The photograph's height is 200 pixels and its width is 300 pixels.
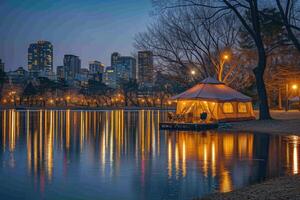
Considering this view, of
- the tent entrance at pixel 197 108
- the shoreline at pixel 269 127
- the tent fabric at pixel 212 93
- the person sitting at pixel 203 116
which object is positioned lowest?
the shoreline at pixel 269 127

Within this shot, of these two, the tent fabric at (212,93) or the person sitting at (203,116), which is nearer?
the person sitting at (203,116)

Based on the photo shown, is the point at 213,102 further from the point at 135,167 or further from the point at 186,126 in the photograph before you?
the point at 135,167

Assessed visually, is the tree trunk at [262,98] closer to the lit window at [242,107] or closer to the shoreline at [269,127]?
the shoreline at [269,127]

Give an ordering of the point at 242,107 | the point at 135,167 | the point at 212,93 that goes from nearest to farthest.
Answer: the point at 135,167 < the point at 212,93 < the point at 242,107

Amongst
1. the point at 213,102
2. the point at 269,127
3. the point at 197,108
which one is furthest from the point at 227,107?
the point at 269,127

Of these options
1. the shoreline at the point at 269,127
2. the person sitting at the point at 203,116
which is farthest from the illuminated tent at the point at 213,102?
the shoreline at the point at 269,127

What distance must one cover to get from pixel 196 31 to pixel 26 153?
3163 cm

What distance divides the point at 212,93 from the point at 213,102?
78 centimetres

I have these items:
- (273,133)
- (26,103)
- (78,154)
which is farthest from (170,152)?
(26,103)

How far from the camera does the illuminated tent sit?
36688mm

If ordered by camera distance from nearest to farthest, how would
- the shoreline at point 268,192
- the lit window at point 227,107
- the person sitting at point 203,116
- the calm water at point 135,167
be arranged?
the shoreline at point 268,192
the calm water at point 135,167
the person sitting at point 203,116
the lit window at point 227,107

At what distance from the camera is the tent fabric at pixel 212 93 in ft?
120

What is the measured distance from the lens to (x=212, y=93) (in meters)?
37.1

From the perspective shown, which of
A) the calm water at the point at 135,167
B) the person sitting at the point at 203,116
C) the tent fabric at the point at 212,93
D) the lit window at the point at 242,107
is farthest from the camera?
the lit window at the point at 242,107
